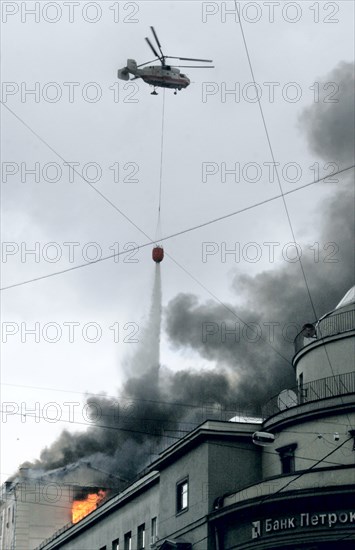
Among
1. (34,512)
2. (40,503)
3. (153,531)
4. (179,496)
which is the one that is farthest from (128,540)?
(40,503)

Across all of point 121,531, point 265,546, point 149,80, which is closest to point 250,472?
point 265,546

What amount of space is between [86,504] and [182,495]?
50.0 metres

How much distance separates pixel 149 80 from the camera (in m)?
62.6

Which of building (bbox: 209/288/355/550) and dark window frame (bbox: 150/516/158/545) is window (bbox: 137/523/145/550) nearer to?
dark window frame (bbox: 150/516/158/545)

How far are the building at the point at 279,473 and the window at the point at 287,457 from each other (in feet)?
0.15

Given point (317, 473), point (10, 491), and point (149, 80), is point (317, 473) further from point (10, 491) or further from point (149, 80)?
point (10, 491)

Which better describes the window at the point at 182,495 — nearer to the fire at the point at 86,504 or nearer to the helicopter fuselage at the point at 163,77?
the helicopter fuselage at the point at 163,77

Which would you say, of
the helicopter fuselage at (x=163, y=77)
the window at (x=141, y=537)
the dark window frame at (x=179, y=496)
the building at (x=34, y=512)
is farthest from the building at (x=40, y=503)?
the helicopter fuselage at (x=163, y=77)

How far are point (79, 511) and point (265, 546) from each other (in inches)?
2287

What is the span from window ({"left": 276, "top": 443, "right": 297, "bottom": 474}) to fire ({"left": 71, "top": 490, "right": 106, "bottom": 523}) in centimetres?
5377

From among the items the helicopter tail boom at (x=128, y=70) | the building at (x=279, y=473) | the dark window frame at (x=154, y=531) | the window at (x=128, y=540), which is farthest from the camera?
the window at (x=128, y=540)

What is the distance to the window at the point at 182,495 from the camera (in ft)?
184

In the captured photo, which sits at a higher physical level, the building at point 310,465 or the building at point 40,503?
the building at point 40,503

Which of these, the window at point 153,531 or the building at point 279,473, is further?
the window at point 153,531
